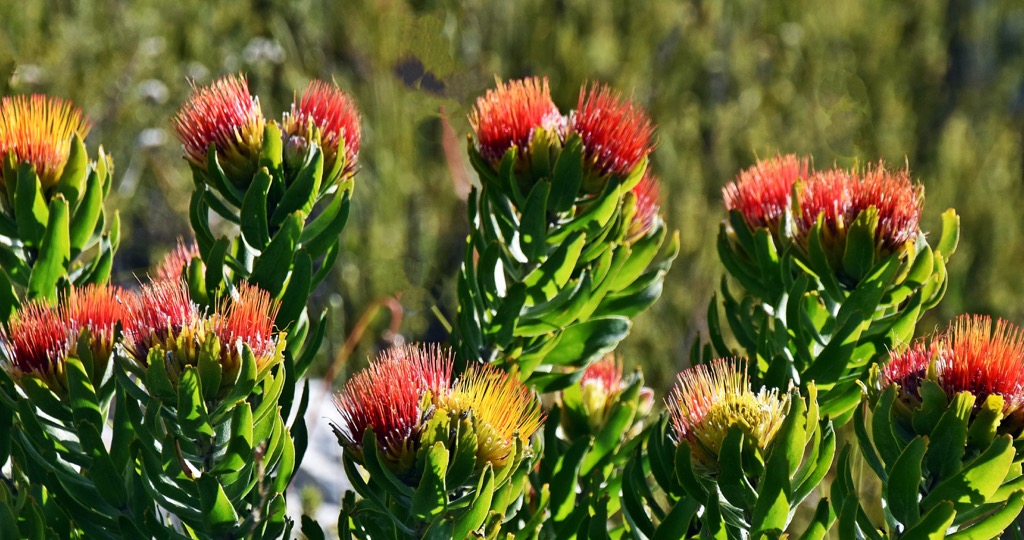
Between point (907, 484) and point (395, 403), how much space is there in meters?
0.45

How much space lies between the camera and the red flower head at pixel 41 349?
3.30 ft

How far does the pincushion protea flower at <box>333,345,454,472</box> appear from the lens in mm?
909

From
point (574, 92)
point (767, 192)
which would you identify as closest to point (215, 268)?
point (767, 192)

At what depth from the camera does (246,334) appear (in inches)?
36.4

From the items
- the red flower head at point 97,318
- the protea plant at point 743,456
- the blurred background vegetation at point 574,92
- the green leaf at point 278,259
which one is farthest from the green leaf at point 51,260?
the blurred background vegetation at point 574,92

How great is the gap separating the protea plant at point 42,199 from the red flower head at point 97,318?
4.7 inches

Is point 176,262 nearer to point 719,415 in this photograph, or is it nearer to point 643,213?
point 643,213

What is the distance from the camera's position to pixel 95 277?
1259 millimetres

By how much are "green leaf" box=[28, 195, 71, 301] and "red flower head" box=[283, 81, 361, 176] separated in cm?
26

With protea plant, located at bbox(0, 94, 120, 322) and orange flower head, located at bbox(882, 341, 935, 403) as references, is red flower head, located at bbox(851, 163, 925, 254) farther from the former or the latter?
protea plant, located at bbox(0, 94, 120, 322)

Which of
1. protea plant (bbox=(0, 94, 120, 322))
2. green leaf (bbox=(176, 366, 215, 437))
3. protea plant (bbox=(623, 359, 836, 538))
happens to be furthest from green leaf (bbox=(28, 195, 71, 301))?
protea plant (bbox=(623, 359, 836, 538))

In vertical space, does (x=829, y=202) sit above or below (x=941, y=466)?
above

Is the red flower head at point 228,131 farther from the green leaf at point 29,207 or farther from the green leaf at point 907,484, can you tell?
the green leaf at point 907,484

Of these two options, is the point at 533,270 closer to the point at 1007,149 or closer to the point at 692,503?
the point at 692,503
